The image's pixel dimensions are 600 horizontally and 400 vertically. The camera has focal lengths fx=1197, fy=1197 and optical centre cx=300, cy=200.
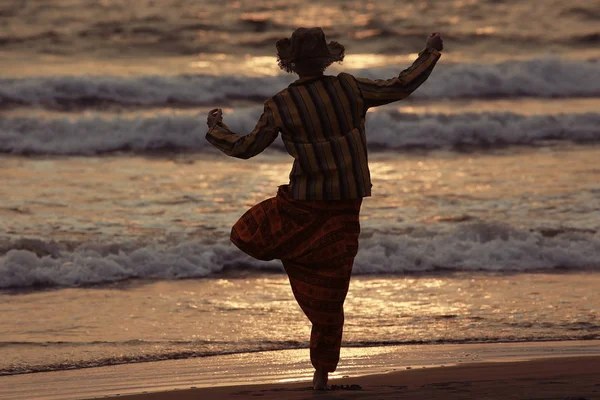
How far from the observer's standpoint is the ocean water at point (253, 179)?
695cm

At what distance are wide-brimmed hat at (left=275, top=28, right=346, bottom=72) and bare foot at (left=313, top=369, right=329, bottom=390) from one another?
133 cm

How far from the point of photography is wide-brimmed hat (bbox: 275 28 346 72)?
15.6 ft

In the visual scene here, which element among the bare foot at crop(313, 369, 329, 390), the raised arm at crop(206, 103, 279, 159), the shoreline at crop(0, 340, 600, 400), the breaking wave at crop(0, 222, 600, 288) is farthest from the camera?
the breaking wave at crop(0, 222, 600, 288)

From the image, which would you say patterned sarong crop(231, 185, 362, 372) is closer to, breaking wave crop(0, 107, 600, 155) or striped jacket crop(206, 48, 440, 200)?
striped jacket crop(206, 48, 440, 200)

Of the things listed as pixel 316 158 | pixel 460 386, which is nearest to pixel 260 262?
pixel 460 386

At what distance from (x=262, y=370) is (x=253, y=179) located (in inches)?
245

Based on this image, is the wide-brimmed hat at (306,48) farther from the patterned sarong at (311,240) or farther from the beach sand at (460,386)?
the beach sand at (460,386)

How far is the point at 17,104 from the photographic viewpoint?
16.3m

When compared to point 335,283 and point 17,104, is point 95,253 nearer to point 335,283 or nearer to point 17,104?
point 335,283

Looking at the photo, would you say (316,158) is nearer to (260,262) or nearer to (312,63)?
(312,63)

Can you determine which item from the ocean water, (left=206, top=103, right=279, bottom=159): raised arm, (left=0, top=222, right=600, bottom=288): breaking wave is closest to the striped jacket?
(left=206, top=103, right=279, bottom=159): raised arm

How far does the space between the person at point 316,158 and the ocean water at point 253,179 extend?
156cm

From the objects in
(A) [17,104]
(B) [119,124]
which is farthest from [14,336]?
(A) [17,104]

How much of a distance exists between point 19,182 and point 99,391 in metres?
6.66
